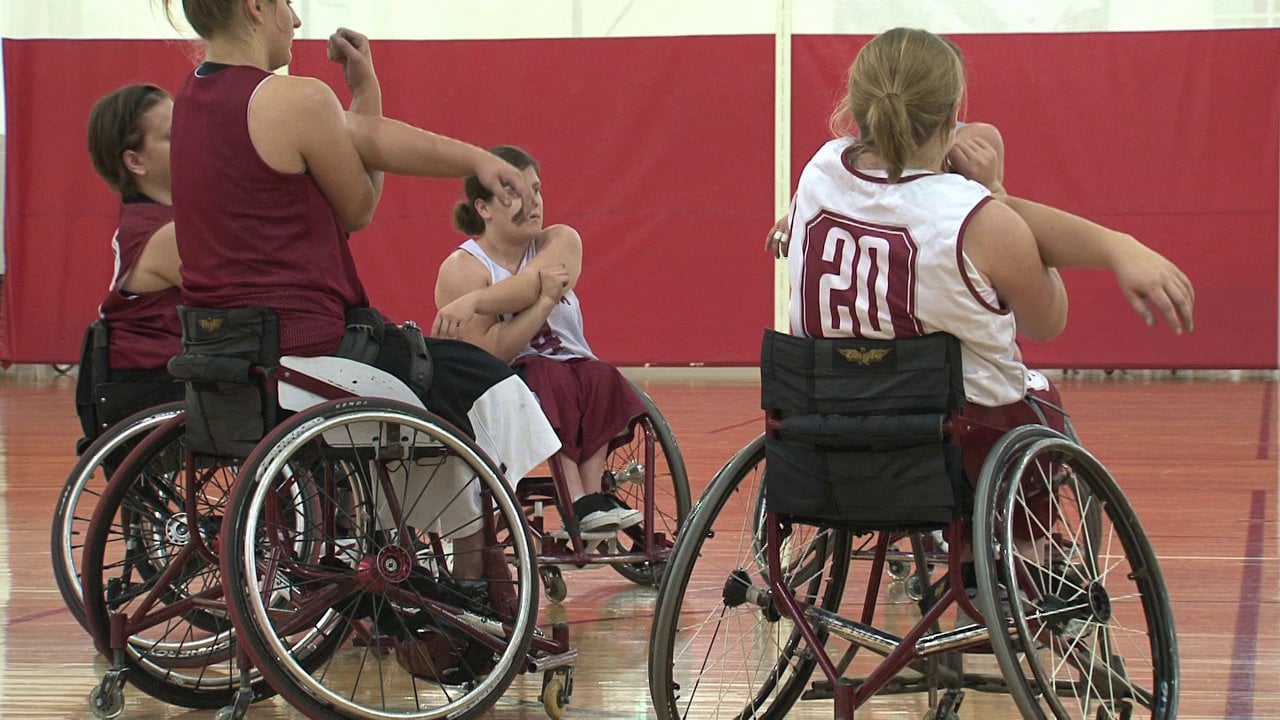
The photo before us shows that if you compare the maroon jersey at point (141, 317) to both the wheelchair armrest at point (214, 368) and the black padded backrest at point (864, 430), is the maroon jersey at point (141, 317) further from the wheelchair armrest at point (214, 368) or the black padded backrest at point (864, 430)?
the black padded backrest at point (864, 430)

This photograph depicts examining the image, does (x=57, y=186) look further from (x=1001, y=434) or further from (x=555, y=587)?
(x=1001, y=434)

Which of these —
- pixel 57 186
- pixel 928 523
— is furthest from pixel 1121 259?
pixel 57 186

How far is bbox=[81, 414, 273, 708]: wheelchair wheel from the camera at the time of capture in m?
2.07

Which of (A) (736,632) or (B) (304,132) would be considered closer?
(B) (304,132)

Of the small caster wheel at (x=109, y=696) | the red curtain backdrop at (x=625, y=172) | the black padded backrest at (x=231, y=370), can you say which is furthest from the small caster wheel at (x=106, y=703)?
the red curtain backdrop at (x=625, y=172)

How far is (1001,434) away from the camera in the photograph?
5.87ft

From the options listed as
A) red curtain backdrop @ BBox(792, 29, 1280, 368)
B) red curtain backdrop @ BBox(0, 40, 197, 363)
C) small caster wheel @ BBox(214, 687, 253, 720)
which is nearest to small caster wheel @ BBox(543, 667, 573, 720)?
small caster wheel @ BBox(214, 687, 253, 720)

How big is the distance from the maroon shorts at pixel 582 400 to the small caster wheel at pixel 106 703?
89 centimetres

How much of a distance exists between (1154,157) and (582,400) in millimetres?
5024

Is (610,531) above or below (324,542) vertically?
below

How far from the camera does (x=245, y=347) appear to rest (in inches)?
75.7

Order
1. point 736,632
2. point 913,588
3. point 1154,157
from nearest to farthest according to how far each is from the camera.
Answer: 1. point 736,632
2. point 913,588
3. point 1154,157

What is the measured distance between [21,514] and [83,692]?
5.63 feet

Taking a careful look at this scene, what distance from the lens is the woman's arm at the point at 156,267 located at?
250 cm
